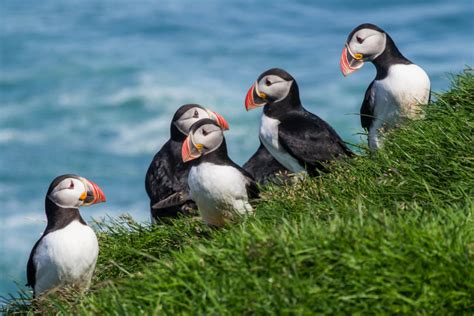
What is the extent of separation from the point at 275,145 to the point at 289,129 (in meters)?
0.15

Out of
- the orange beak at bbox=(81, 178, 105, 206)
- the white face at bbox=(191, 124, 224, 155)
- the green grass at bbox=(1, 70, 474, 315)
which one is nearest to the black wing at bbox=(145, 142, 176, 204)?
the white face at bbox=(191, 124, 224, 155)

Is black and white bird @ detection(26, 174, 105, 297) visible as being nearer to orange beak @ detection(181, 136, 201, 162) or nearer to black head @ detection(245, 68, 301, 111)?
orange beak @ detection(181, 136, 201, 162)

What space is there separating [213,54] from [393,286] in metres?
21.2

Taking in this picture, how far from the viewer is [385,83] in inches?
281

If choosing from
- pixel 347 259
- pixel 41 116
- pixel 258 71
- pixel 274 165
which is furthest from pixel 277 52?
pixel 347 259

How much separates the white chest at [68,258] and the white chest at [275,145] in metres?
1.88

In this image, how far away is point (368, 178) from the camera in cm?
595

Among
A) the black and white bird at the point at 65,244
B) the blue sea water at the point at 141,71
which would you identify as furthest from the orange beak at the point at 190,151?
the blue sea water at the point at 141,71

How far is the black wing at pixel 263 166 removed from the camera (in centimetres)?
805

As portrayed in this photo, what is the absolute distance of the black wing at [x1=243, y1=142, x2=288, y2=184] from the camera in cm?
805

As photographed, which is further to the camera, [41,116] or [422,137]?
[41,116]

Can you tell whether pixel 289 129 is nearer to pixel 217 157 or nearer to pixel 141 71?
pixel 217 157

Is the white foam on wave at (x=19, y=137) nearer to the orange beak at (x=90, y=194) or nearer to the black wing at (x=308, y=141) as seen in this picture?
the black wing at (x=308, y=141)

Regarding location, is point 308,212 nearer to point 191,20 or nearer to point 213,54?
point 213,54
